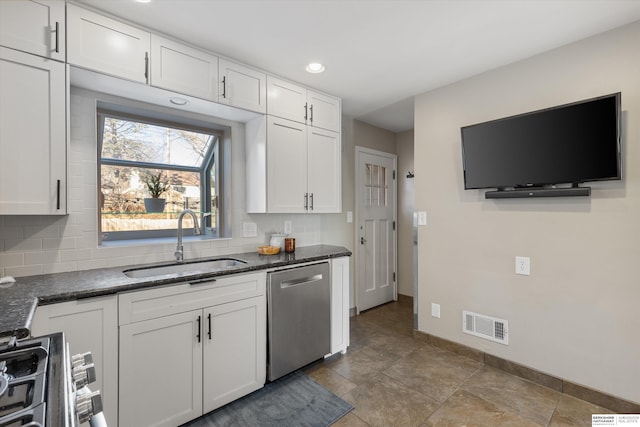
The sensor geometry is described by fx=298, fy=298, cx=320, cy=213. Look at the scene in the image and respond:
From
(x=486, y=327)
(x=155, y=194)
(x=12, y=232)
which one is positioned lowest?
(x=486, y=327)

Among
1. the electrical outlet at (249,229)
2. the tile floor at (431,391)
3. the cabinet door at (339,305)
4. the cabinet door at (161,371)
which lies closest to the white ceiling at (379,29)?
the electrical outlet at (249,229)

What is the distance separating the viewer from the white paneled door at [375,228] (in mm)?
3830

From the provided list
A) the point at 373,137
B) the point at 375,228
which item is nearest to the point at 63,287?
the point at 375,228

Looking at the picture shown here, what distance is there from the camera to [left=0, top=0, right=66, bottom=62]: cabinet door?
1483mm

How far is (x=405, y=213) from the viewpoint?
14.1ft

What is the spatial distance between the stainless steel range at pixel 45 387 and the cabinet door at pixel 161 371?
74 centimetres

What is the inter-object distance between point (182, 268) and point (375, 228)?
8.35 ft

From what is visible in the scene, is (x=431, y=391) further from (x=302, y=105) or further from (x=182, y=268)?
(x=302, y=105)

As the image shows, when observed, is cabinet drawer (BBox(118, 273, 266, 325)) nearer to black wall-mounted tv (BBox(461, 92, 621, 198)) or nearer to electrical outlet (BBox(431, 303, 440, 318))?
electrical outlet (BBox(431, 303, 440, 318))

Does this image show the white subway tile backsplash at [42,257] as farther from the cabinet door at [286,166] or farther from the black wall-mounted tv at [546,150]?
the black wall-mounted tv at [546,150]

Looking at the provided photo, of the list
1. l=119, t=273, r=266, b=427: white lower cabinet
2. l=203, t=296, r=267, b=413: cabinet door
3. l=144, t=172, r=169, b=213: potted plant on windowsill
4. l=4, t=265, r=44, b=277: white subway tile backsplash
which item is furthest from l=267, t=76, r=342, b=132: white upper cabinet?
l=4, t=265, r=44, b=277: white subway tile backsplash

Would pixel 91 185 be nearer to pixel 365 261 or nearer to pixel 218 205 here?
pixel 218 205

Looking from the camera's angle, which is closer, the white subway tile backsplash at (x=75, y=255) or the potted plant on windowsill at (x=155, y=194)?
the white subway tile backsplash at (x=75, y=255)

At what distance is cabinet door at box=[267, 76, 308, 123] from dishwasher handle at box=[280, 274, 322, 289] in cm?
139
